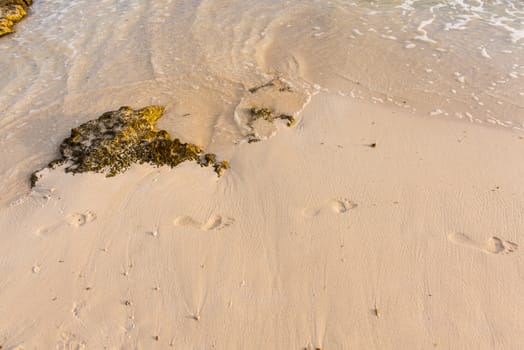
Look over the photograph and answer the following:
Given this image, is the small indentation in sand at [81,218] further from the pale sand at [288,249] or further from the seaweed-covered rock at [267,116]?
the seaweed-covered rock at [267,116]

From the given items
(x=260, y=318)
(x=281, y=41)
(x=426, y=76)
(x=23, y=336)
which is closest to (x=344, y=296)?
(x=260, y=318)

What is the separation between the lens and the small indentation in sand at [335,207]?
3.55 m

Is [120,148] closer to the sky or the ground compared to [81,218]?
closer to the sky

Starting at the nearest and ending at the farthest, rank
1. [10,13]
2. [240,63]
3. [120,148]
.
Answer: [120,148]
[240,63]
[10,13]

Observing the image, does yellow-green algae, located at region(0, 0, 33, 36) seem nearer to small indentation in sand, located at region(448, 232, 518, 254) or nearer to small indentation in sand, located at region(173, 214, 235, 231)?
small indentation in sand, located at region(173, 214, 235, 231)

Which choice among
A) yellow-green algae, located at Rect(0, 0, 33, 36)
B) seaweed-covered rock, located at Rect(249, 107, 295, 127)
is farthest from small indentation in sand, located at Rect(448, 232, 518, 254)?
yellow-green algae, located at Rect(0, 0, 33, 36)

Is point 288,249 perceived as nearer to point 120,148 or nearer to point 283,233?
point 283,233

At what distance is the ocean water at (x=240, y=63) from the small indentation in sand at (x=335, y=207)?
1.35 m

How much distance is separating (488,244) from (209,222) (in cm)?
264

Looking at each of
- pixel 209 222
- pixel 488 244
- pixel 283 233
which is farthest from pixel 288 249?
pixel 488 244

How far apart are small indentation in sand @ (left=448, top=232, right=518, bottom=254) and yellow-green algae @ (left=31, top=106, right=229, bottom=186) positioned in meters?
2.46

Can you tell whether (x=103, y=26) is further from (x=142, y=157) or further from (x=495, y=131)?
(x=495, y=131)

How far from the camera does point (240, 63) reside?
570 cm

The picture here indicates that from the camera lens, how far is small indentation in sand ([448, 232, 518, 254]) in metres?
3.18
